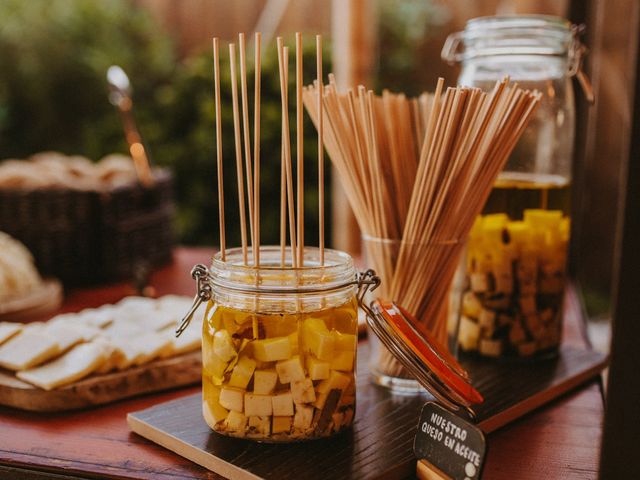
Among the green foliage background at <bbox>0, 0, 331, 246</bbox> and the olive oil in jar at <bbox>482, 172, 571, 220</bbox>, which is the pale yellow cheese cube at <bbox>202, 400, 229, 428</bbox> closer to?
the olive oil in jar at <bbox>482, 172, 571, 220</bbox>

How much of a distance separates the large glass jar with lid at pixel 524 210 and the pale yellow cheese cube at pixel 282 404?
0.31 m

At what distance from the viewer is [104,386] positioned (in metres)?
0.77

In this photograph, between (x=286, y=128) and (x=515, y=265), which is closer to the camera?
(x=286, y=128)

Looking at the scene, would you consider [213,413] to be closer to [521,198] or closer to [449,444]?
[449,444]

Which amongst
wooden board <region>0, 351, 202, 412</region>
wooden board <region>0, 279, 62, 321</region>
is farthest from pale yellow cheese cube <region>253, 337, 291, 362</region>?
wooden board <region>0, 279, 62, 321</region>

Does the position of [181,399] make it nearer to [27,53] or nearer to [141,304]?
[141,304]

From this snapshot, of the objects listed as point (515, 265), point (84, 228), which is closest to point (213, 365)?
point (515, 265)

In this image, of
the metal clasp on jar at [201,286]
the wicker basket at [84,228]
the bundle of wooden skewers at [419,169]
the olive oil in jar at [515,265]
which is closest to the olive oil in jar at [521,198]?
the olive oil in jar at [515,265]

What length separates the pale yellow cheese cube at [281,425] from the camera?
0.62m

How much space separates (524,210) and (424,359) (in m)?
0.33

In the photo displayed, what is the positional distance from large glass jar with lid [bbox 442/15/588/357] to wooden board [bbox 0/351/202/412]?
1.09ft

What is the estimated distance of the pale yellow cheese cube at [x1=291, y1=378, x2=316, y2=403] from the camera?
609 mm

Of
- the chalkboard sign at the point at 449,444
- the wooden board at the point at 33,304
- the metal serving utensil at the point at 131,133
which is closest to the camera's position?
the chalkboard sign at the point at 449,444

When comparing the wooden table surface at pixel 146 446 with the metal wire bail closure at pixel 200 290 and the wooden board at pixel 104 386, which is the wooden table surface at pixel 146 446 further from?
the metal wire bail closure at pixel 200 290
